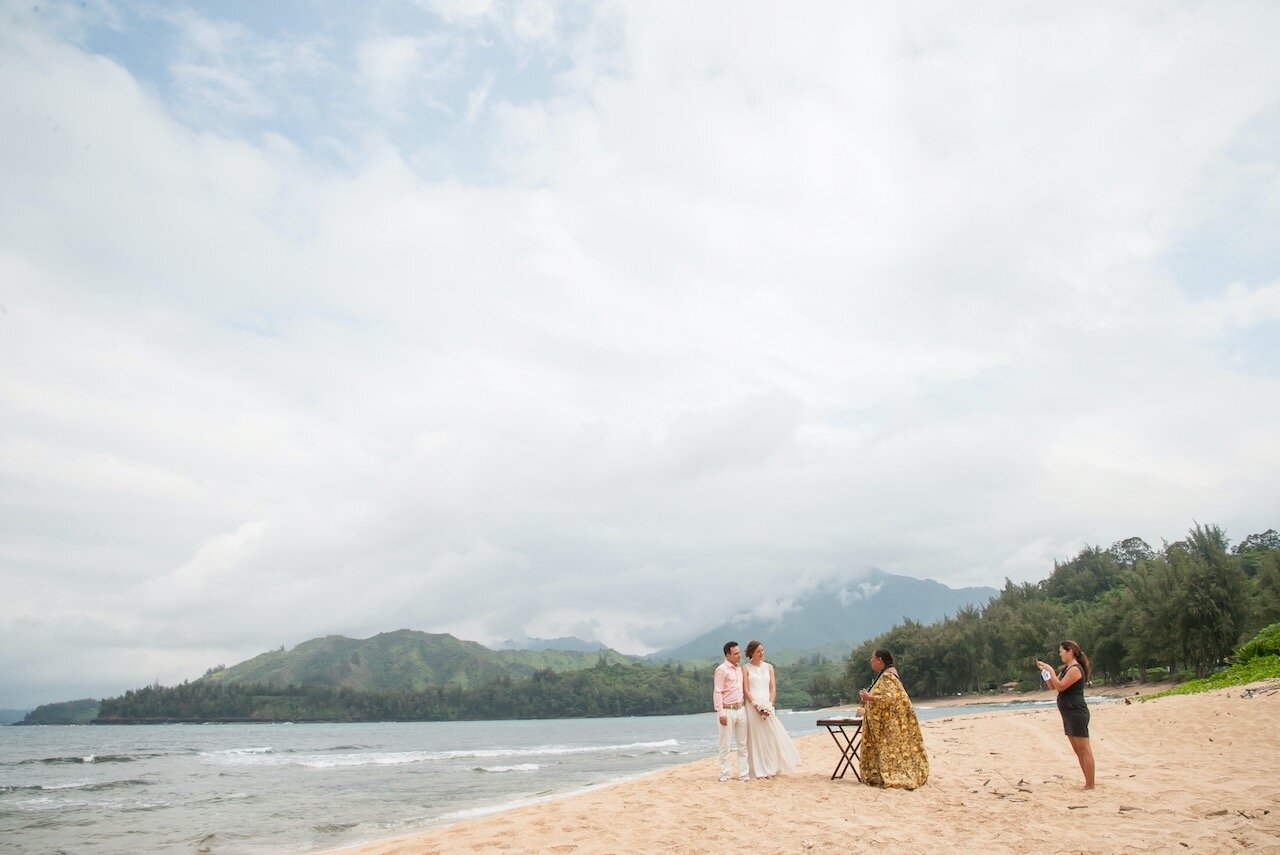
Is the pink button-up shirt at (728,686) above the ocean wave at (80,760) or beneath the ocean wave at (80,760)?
above

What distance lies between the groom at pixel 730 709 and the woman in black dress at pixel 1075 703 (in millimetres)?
4936


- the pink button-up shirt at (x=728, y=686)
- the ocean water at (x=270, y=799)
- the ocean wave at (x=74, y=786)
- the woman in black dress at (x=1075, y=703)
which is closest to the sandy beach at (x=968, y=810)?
the woman in black dress at (x=1075, y=703)

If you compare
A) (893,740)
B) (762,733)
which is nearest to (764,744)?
(762,733)

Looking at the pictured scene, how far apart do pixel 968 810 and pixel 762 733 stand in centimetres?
446

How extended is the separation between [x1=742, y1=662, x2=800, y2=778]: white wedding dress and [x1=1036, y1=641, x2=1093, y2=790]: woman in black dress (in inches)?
184

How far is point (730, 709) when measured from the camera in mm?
13695

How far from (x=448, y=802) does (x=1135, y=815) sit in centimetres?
1816

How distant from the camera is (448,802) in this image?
21.8 m

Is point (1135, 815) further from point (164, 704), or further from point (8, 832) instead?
point (164, 704)

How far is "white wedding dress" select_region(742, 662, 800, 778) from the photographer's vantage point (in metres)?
13.9

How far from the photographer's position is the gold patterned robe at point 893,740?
1203 centimetres

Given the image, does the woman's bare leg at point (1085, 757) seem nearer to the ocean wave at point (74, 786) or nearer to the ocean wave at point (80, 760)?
the ocean wave at point (74, 786)

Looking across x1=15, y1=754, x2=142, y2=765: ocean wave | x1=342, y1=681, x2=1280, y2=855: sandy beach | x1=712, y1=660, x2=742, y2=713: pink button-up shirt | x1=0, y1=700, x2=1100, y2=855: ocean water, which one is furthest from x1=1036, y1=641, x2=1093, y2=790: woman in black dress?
x1=15, y1=754, x2=142, y2=765: ocean wave

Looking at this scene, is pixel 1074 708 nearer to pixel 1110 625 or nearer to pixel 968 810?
pixel 968 810
